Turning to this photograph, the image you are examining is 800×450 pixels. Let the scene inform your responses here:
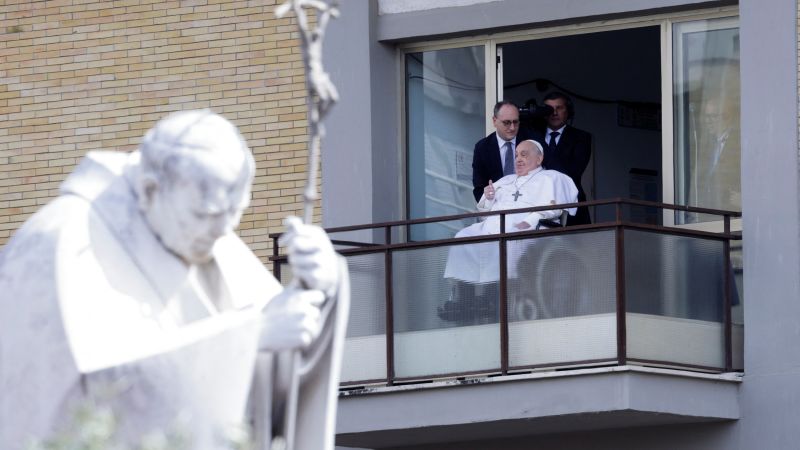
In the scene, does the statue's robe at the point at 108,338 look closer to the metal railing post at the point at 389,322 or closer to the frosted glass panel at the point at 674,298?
the frosted glass panel at the point at 674,298

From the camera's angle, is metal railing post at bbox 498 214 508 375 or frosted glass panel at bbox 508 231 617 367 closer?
frosted glass panel at bbox 508 231 617 367

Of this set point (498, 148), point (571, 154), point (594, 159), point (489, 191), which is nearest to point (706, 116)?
point (594, 159)

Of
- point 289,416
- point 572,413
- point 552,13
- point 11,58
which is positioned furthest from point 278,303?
point 11,58

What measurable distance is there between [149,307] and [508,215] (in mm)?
11453

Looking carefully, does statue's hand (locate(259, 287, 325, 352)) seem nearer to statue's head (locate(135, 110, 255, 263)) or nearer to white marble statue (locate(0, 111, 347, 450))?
white marble statue (locate(0, 111, 347, 450))

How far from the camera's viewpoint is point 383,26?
23172 millimetres

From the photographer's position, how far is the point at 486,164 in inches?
849

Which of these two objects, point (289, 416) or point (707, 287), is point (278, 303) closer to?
point (289, 416)

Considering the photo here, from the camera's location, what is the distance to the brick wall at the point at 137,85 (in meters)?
23.0

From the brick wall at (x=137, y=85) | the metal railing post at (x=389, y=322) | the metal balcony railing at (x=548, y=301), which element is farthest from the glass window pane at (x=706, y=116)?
the brick wall at (x=137, y=85)

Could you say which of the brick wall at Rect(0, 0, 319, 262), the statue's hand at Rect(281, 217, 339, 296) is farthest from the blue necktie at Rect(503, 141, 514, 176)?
the statue's hand at Rect(281, 217, 339, 296)

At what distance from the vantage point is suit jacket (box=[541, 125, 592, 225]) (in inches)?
826

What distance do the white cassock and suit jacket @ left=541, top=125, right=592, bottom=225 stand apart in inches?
7.0

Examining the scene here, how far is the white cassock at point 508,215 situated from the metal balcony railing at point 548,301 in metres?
0.02
